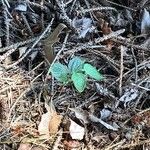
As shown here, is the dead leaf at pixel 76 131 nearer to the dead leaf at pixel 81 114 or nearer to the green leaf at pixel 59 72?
the dead leaf at pixel 81 114

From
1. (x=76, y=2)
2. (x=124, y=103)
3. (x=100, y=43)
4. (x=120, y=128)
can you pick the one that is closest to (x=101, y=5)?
(x=76, y=2)

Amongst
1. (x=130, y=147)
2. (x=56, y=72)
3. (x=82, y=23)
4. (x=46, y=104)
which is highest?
(x=82, y=23)

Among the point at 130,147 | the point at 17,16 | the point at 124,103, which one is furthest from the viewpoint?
the point at 17,16

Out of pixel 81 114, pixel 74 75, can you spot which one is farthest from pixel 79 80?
pixel 81 114

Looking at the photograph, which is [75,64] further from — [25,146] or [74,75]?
[25,146]

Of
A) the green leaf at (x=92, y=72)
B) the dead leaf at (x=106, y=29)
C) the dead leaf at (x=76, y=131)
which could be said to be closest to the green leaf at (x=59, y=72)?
the green leaf at (x=92, y=72)

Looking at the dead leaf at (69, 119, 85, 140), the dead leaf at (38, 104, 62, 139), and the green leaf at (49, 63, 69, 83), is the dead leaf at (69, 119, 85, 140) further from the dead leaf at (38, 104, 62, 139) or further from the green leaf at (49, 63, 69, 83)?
the green leaf at (49, 63, 69, 83)

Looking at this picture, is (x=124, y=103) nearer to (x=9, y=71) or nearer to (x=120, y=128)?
(x=120, y=128)
